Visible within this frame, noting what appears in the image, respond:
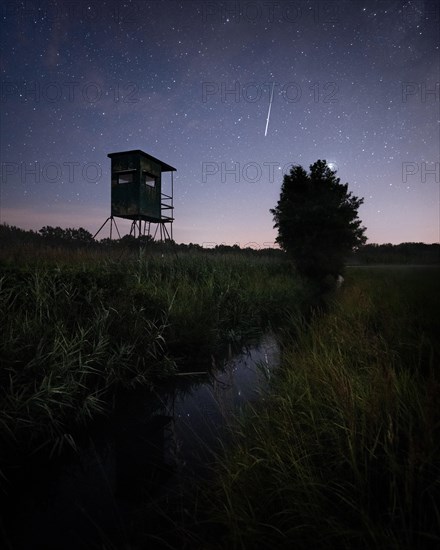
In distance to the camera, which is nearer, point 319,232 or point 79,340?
point 79,340

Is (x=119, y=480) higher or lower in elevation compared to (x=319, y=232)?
lower

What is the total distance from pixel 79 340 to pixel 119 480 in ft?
5.55

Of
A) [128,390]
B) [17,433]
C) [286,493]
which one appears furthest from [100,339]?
[286,493]

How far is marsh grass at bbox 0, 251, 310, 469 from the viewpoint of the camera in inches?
104

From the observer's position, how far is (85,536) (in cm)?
184

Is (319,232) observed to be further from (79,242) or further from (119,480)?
(119,480)

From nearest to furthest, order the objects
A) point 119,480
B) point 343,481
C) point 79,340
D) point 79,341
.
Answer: point 343,481 < point 119,480 < point 79,341 < point 79,340

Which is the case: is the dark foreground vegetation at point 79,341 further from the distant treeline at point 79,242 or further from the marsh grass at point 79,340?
the distant treeline at point 79,242

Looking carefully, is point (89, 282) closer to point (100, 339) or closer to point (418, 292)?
point (100, 339)

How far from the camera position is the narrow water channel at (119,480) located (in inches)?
73.5

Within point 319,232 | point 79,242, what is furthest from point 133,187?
point 319,232

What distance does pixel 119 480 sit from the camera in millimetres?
2344

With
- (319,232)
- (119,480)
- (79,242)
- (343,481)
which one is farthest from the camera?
(319,232)

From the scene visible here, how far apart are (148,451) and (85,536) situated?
3.00 ft
